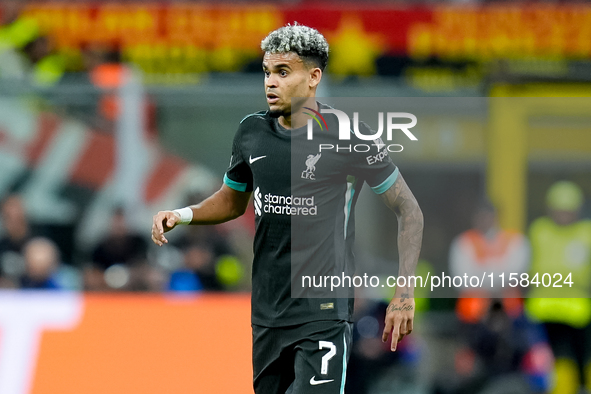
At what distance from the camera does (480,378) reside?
792cm

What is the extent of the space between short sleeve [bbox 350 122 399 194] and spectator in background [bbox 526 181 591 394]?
536 cm

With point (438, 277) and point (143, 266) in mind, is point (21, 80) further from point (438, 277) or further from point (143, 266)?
point (438, 277)

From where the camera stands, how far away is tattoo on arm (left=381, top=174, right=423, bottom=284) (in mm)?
3818

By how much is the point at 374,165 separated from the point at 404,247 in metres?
0.40

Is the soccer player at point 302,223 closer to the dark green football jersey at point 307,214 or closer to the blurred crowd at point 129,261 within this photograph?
the dark green football jersey at point 307,214

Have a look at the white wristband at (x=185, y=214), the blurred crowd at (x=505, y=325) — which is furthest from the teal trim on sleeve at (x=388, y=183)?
the blurred crowd at (x=505, y=325)

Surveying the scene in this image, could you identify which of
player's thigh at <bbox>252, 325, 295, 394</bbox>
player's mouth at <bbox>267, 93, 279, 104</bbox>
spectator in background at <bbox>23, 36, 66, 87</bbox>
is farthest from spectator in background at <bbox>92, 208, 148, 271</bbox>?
player's mouth at <bbox>267, 93, 279, 104</bbox>

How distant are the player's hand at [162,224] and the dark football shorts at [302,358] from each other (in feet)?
2.00

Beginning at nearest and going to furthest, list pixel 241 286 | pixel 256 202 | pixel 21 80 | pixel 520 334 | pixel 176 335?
pixel 256 202, pixel 176 335, pixel 520 334, pixel 241 286, pixel 21 80

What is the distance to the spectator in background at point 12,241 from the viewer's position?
842cm

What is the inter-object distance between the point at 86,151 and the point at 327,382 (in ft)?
24.1

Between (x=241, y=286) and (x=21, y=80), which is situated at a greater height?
(x=21, y=80)

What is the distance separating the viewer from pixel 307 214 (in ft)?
12.5

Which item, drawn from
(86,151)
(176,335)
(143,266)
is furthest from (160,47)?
(176,335)
